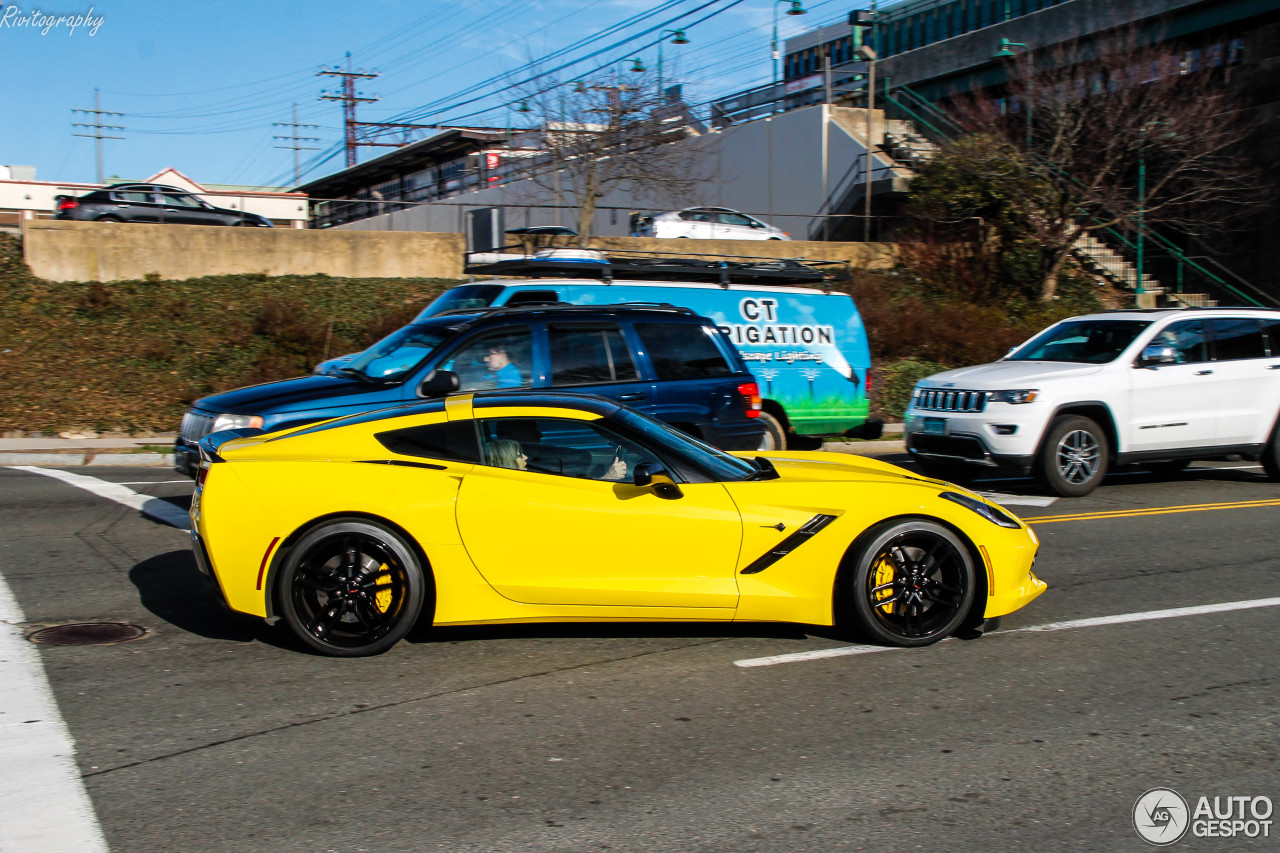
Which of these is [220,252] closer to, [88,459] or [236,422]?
[88,459]

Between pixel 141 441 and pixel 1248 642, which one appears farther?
pixel 141 441

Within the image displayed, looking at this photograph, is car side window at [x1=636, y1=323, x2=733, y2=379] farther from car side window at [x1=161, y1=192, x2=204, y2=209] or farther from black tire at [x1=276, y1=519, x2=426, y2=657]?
car side window at [x1=161, y1=192, x2=204, y2=209]

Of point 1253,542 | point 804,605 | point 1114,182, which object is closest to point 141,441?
point 804,605

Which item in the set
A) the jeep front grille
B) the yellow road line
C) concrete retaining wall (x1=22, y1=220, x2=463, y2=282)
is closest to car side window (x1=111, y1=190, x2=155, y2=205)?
concrete retaining wall (x1=22, y1=220, x2=463, y2=282)

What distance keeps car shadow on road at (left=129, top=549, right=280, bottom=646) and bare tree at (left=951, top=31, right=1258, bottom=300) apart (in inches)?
860

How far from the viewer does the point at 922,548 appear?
579 cm

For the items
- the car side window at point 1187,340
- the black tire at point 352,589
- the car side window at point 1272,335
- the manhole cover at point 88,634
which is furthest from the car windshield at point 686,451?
the car side window at point 1272,335

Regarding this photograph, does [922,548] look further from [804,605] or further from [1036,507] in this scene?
[1036,507]

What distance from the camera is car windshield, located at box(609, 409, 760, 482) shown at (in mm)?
5816

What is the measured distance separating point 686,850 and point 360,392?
227 inches

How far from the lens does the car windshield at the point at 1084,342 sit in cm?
1145

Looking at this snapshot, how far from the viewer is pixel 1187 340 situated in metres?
11.5

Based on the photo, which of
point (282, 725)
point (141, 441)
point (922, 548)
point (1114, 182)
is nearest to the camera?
point (282, 725)

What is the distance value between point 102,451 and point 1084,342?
39.6 feet
